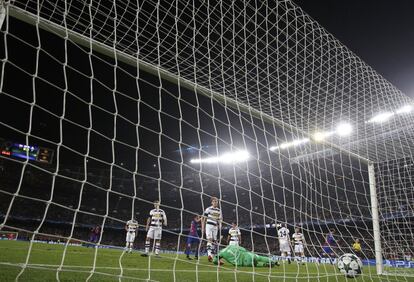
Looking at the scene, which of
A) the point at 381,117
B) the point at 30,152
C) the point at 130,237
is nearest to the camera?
the point at 381,117

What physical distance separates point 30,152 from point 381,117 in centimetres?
2992

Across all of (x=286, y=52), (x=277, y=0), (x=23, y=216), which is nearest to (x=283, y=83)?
(x=286, y=52)

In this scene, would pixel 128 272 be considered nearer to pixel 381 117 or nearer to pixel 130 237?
pixel 381 117

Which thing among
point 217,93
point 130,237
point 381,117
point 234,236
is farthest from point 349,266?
point 130,237

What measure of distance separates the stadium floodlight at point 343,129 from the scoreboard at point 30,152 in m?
27.4

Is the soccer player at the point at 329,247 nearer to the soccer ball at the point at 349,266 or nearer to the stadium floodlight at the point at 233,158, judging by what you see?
the soccer ball at the point at 349,266

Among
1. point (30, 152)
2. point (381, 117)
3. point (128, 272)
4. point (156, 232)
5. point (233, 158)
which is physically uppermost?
point (30, 152)

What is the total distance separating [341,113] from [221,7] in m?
3.68

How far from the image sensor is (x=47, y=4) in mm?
3725

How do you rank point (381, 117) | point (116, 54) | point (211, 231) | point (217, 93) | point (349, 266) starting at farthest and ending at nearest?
point (211, 231) → point (381, 117) → point (349, 266) → point (217, 93) → point (116, 54)

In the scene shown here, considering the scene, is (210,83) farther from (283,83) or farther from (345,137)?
(345,137)

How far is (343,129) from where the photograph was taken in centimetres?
724

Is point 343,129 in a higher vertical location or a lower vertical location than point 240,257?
higher

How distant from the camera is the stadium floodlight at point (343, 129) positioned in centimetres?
712
